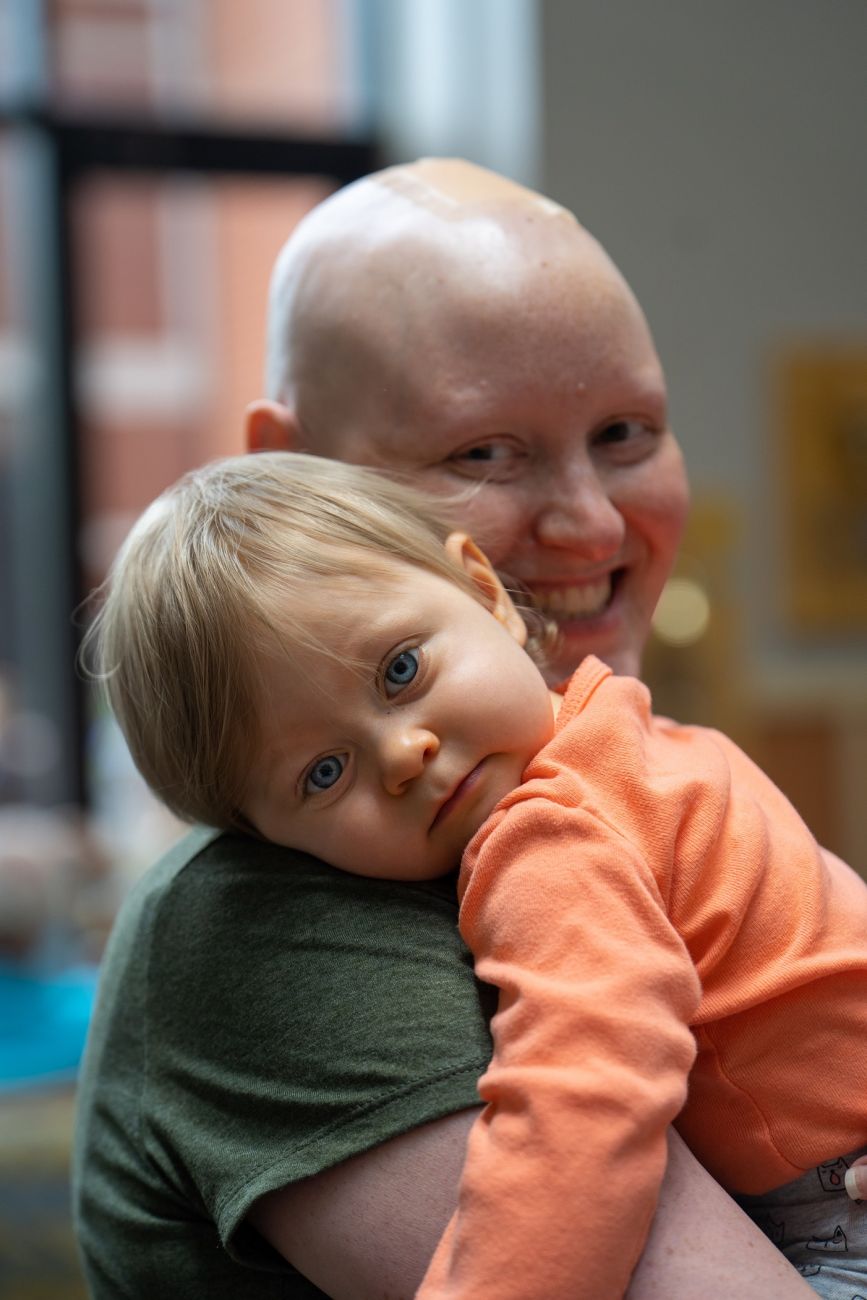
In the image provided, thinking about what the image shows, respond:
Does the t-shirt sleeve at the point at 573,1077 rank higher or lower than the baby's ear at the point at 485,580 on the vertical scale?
lower

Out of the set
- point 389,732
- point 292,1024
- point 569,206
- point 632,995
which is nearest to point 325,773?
point 389,732

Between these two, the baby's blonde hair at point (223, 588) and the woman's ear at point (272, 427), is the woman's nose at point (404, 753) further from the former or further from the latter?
the woman's ear at point (272, 427)

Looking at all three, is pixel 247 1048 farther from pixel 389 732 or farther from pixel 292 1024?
pixel 389 732

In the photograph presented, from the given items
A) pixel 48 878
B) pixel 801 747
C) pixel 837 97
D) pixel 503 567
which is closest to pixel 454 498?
pixel 503 567

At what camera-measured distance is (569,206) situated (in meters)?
3.80

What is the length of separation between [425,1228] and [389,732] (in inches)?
11.6

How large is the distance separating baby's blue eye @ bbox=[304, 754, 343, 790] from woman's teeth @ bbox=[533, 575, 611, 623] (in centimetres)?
28

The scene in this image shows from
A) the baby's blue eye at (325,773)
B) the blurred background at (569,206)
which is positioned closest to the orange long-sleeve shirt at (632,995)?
the baby's blue eye at (325,773)

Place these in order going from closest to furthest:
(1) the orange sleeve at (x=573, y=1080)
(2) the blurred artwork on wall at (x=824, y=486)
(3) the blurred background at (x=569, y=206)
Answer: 1. (1) the orange sleeve at (x=573, y=1080)
2. (3) the blurred background at (x=569, y=206)
3. (2) the blurred artwork on wall at (x=824, y=486)

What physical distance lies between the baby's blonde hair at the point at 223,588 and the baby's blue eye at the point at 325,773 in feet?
0.15

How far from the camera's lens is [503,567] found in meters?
1.22

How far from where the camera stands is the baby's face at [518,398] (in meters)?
1.17

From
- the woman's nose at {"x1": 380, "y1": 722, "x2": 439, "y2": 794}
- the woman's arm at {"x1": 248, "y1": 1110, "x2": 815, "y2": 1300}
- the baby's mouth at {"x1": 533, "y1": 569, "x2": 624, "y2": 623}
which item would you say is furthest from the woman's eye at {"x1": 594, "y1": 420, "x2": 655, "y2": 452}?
the woman's arm at {"x1": 248, "y1": 1110, "x2": 815, "y2": 1300}

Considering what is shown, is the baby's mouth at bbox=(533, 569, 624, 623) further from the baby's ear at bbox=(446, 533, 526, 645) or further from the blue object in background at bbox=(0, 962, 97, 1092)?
the blue object in background at bbox=(0, 962, 97, 1092)
